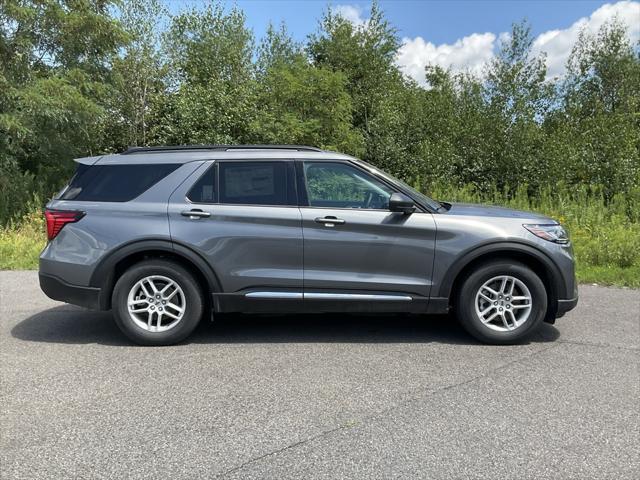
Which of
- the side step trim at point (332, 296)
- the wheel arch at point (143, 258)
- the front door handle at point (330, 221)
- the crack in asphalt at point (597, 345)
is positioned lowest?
the crack in asphalt at point (597, 345)

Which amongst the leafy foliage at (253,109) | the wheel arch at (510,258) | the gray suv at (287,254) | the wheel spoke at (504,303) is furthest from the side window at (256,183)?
the leafy foliage at (253,109)

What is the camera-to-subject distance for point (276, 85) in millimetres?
16719

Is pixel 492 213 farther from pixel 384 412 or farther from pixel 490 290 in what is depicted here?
pixel 384 412

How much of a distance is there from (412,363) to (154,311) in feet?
7.86

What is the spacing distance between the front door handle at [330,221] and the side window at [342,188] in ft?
0.54

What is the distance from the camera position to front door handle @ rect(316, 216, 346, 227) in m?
4.85

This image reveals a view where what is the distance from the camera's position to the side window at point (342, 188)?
196 inches

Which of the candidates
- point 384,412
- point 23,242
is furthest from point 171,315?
point 23,242

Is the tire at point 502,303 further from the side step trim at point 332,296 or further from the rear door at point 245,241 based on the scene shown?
the rear door at point 245,241

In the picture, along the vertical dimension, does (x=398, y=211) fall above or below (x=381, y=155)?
below

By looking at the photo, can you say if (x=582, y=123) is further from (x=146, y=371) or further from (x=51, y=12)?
(x=146, y=371)

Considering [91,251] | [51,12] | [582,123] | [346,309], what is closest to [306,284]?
[346,309]

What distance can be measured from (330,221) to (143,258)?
1.80 metres

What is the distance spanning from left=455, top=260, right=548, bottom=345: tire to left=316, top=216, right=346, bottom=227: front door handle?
1.29 m
